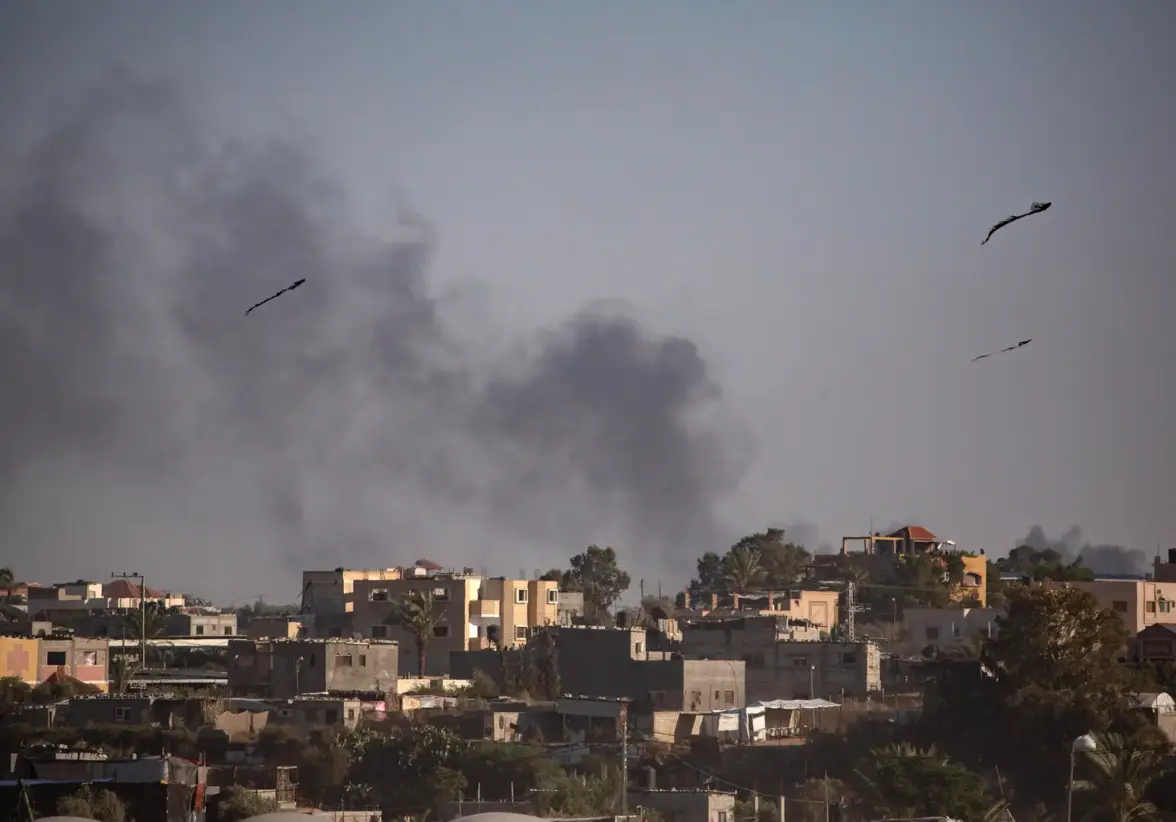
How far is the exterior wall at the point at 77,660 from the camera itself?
90688 millimetres

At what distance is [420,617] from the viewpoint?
3674 inches

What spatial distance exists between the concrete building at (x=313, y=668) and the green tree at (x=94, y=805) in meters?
33.0

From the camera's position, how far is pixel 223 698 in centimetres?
7862

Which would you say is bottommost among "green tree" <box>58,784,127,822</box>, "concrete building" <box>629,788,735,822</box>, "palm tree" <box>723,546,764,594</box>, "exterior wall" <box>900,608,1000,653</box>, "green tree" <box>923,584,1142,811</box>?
"concrete building" <box>629,788,735,822</box>

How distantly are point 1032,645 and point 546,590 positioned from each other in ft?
118

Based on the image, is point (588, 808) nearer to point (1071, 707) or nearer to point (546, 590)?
point (1071, 707)

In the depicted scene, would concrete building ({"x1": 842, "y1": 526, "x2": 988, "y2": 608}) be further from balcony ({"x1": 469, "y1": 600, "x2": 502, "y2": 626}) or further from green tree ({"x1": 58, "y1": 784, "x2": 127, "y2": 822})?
green tree ({"x1": 58, "y1": 784, "x2": 127, "y2": 822})

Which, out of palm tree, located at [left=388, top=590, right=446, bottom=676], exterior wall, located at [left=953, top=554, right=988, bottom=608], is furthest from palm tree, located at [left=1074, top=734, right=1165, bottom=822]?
exterior wall, located at [left=953, top=554, right=988, bottom=608]

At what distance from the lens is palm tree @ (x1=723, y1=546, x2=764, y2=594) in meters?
133

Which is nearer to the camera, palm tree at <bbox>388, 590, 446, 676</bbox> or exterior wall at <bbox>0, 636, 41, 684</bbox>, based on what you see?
exterior wall at <bbox>0, 636, 41, 684</bbox>

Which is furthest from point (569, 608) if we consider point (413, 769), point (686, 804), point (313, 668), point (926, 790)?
point (926, 790)

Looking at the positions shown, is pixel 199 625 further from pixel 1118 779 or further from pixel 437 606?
pixel 1118 779

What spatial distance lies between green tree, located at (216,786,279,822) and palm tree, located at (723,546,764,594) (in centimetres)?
7206

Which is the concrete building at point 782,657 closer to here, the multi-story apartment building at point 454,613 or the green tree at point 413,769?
the multi-story apartment building at point 454,613
